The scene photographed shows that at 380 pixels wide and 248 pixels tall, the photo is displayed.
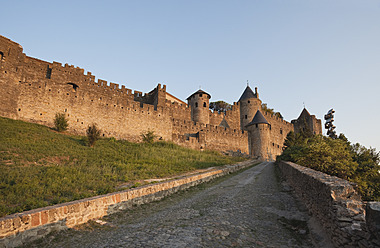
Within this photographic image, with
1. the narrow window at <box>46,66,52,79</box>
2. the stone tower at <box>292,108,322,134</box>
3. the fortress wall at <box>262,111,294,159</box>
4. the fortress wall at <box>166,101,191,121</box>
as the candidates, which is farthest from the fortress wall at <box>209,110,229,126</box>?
the stone tower at <box>292,108,322,134</box>

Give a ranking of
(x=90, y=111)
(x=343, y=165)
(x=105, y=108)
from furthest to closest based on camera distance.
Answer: (x=105, y=108), (x=90, y=111), (x=343, y=165)

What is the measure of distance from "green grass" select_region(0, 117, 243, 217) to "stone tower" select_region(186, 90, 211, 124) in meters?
16.1

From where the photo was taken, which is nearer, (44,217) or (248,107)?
(44,217)

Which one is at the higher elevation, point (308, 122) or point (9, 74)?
point (308, 122)

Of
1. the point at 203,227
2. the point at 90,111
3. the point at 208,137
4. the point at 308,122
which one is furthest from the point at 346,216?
the point at 308,122

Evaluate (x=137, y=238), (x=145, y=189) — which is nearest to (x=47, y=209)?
(x=137, y=238)

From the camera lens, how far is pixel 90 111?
21516mm

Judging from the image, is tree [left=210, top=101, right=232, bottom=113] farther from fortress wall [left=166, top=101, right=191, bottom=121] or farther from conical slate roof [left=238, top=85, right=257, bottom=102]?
fortress wall [left=166, top=101, right=191, bottom=121]

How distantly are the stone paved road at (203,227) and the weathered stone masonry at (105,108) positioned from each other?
662 inches

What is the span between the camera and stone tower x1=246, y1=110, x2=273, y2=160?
3469cm

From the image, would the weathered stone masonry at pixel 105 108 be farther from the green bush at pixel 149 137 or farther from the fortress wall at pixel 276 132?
the fortress wall at pixel 276 132

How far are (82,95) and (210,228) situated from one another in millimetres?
20818

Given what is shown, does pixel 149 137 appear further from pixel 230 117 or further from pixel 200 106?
pixel 230 117

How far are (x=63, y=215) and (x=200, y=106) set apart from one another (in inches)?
1132
